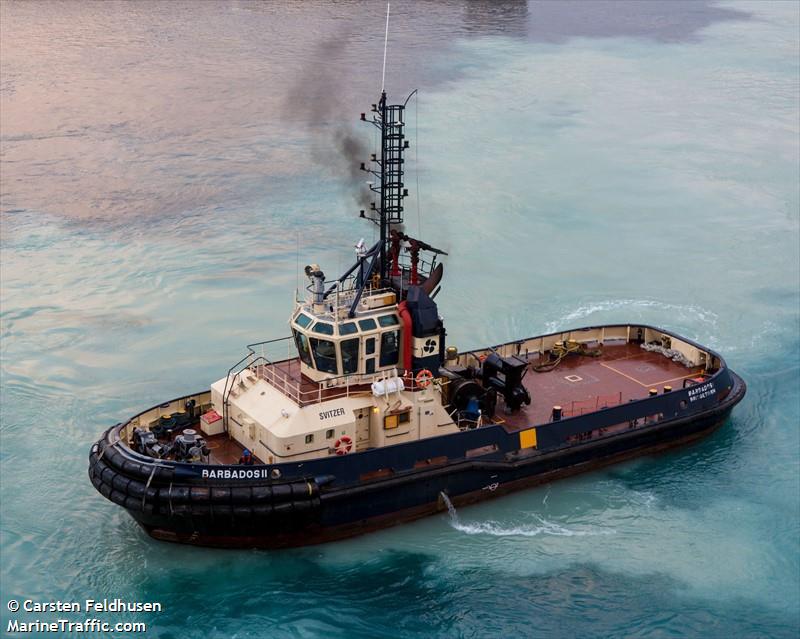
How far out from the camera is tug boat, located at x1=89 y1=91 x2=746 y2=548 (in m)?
17.2

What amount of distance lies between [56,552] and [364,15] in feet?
112

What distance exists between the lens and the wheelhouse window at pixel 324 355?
18.5 m

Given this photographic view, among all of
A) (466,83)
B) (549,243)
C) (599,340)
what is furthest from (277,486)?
(466,83)

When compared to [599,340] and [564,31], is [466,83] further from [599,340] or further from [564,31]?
[599,340]

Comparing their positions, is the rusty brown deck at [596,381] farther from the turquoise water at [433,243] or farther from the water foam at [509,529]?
the water foam at [509,529]

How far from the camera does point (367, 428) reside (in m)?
18.6

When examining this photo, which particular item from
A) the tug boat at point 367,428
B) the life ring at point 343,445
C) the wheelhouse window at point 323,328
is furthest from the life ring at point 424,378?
the wheelhouse window at point 323,328

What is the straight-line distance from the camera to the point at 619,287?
28.4m

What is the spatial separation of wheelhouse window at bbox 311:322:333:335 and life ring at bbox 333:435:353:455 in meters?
1.85

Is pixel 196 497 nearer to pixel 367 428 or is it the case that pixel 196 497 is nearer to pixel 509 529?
pixel 367 428

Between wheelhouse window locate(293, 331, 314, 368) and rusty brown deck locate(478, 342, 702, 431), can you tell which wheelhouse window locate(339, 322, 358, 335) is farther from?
rusty brown deck locate(478, 342, 702, 431)

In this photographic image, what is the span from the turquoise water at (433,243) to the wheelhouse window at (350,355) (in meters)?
2.98

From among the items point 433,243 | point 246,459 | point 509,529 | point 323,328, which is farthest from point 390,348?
point 433,243

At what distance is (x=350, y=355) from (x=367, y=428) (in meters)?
1.34
